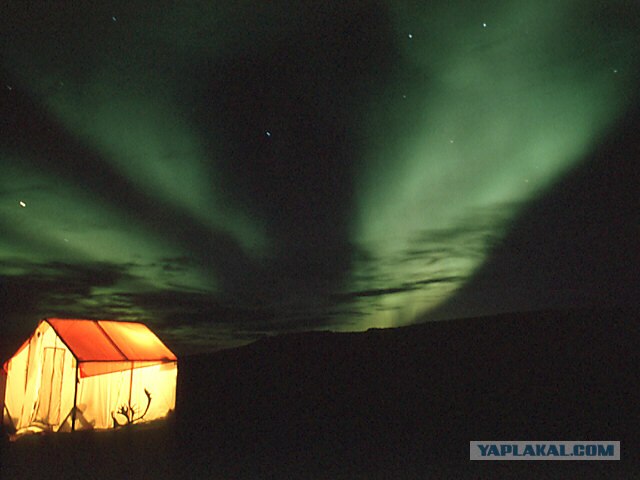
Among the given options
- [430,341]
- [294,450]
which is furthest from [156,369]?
[430,341]

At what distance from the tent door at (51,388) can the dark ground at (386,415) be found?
70 cm

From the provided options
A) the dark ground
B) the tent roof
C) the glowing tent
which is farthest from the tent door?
the dark ground

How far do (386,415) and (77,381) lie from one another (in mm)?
7335

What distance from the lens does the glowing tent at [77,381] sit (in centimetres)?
1199

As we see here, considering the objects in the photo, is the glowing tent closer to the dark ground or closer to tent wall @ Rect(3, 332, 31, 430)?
tent wall @ Rect(3, 332, 31, 430)

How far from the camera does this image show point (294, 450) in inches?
401

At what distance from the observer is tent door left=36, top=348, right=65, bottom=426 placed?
1209 centimetres

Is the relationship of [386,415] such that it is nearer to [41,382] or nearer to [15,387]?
[41,382]

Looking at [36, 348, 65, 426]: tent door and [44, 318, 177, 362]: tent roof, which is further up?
[44, 318, 177, 362]: tent roof

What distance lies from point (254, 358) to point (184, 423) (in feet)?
71.0

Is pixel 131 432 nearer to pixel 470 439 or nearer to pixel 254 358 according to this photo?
pixel 470 439

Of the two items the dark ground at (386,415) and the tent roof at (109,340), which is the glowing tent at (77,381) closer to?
the tent roof at (109,340)

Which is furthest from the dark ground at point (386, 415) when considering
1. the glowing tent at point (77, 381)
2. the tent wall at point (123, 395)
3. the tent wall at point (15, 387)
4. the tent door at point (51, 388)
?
the tent wall at point (15, 387)

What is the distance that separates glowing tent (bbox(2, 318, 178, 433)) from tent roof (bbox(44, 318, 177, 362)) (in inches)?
0.8
